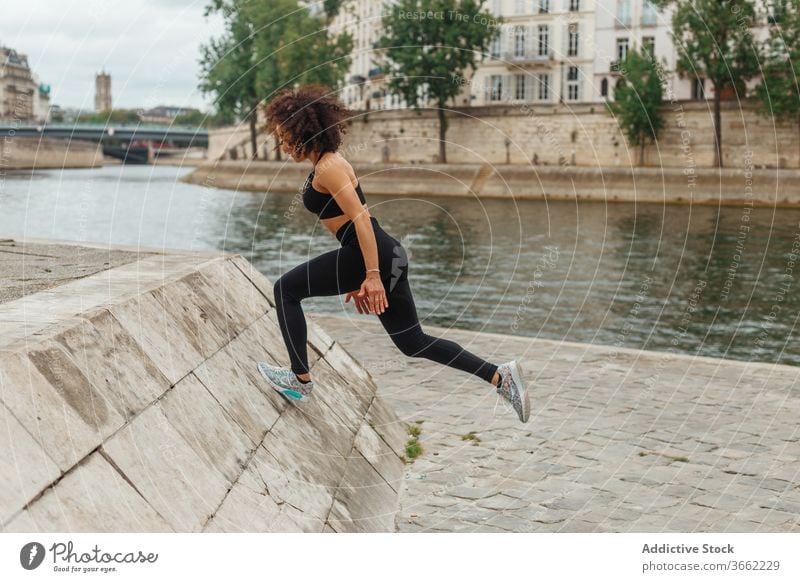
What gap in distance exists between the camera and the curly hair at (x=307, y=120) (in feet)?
18.1

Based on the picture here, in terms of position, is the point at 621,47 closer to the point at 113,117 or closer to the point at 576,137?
the point at 576,137

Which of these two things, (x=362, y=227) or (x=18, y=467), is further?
(x=362, y=227)

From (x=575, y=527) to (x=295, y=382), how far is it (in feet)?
5.75

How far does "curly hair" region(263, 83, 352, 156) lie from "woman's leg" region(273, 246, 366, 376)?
0.57 m

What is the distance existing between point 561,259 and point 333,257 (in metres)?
22.0

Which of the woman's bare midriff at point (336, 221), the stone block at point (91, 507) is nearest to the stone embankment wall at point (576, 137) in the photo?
the woman's bare midriff at point (336, 221)

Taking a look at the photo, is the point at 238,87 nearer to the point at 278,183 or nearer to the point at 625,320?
the point at 278,183

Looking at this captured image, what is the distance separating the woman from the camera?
5523mm

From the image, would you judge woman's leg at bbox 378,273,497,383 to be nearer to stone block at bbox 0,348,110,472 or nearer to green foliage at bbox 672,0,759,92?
stone block at bbox 0,348,110,472

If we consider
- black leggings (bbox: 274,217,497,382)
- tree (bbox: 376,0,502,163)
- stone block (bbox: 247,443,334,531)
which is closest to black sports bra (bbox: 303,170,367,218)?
black leggings (bbox: 274,217,497,382)

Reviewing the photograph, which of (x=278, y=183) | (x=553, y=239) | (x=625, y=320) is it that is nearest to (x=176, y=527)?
(x=625, y=320)

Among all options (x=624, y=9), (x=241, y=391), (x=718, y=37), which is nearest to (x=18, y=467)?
(x=241, y=391)

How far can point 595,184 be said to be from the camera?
49781 mm

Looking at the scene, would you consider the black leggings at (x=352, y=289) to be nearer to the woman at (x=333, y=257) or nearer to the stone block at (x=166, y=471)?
the woman at (x=333, y=257)
